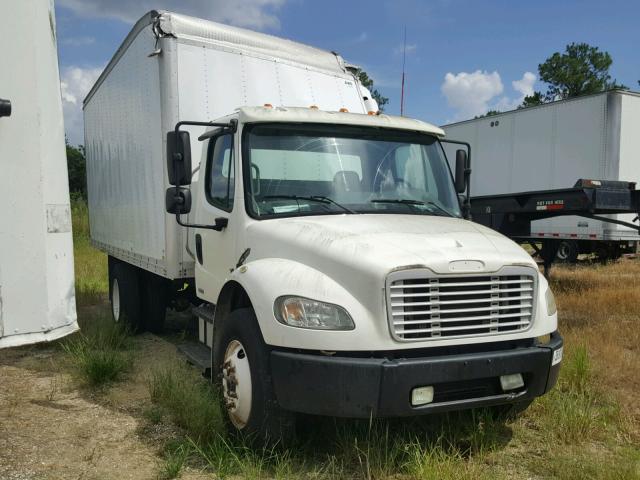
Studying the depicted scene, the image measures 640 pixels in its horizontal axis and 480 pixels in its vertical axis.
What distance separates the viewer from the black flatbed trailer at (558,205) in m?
7.58

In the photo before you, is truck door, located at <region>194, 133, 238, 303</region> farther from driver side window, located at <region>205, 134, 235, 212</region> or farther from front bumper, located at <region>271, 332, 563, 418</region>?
front bumper, located at <region>271, 332, 563, 418</region>

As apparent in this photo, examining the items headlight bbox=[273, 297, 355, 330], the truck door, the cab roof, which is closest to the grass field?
headlight bbox=[273, 297, 355, 330]

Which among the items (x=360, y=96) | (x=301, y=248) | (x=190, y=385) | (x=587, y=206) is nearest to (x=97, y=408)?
(x=190, y=385)

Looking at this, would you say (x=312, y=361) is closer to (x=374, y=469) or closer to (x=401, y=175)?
(x=374, y=469)

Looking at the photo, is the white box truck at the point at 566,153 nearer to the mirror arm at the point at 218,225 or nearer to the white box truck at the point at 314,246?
the white box truck at the point at 314,246

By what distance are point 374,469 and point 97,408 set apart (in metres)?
2.53

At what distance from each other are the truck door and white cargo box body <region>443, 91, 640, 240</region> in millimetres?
9954

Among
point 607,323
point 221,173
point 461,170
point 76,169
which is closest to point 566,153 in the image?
point 607,323

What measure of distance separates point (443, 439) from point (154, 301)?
171 inches

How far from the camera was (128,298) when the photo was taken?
25.0ft

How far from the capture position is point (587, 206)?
24.6 ft

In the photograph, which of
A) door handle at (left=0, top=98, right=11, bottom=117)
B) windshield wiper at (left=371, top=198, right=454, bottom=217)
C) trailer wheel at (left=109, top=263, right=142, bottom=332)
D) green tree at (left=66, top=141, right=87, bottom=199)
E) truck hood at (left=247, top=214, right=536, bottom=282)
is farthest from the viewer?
green tree at (left=66, top=141, right=87, bottom=199)

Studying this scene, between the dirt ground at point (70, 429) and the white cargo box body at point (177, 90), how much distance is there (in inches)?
52.6

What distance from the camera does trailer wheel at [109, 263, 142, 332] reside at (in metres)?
7.53
